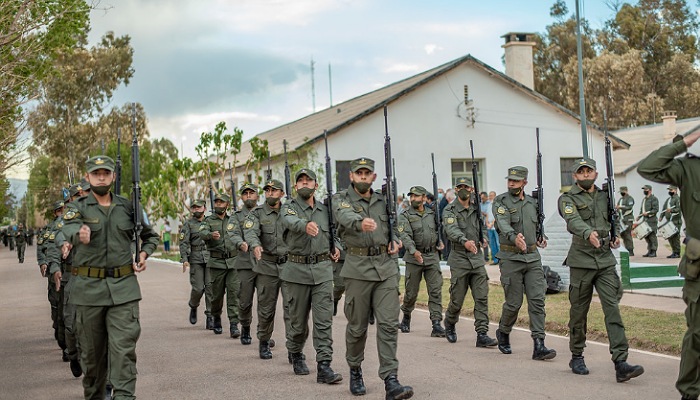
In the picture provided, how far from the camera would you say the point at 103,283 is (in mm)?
6957

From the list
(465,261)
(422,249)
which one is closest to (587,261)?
(465,261)

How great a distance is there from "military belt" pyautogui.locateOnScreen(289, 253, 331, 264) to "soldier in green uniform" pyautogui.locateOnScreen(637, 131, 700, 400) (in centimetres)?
396

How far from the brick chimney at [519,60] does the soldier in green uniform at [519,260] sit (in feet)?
94.3

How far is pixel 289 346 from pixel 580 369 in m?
3.15

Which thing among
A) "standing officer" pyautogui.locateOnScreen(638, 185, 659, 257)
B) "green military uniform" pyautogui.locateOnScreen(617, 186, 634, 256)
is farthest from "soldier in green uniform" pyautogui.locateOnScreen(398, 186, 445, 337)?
"green military uniform" pyautogui.locateOnScreen(617, 186, 634, 256)

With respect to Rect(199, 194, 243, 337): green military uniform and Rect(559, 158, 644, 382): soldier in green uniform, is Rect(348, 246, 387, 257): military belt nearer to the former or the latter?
Rect(559, 158, 644, 382): soldier in green uniform

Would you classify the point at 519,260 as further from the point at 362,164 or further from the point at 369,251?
the point at 362,164

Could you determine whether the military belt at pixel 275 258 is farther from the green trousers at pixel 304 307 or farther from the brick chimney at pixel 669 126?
the brick chimney at pixel 669 126

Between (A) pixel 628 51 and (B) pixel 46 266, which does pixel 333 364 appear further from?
(A) pixel 628 51

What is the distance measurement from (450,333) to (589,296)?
9.36 feet

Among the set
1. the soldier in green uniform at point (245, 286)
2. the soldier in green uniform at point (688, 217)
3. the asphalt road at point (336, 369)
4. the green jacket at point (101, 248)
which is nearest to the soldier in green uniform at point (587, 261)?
the asphalt road at point (336, 369)

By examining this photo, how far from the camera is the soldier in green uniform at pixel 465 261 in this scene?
10.8 metres

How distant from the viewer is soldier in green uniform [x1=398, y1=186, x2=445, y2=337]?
11.8m

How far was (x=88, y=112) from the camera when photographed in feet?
182
